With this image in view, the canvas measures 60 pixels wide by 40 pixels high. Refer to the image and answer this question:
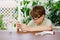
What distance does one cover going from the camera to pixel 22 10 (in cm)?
174

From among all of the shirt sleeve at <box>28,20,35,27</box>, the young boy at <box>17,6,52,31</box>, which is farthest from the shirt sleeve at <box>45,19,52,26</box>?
the shirt sleeve at <box>28,20,35,27</box>

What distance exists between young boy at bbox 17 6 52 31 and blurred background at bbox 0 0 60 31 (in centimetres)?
8

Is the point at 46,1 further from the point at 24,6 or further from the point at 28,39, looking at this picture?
the point at 28,39

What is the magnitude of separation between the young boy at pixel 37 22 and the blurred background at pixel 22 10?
79mm

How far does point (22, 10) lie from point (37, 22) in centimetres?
27

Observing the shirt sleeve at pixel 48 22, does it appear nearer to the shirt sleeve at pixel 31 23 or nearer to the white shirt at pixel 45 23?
the white shirt at pixel 45 23

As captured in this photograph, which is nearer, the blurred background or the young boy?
the young boy

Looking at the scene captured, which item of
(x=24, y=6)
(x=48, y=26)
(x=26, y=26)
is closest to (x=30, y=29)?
(x=26, y=26)

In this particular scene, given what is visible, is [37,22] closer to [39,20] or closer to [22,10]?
[39,20]

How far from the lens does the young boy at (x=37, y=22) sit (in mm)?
1562

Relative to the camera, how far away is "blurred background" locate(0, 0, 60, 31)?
1.72 meters

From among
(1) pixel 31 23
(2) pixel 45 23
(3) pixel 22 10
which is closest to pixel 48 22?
(2) pixel 45 23

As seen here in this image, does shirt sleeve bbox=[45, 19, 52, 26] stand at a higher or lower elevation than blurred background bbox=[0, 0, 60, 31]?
lower

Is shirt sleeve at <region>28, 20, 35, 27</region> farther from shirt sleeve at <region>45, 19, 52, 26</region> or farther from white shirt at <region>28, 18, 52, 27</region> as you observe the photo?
shirt sleeve at <region>45, 19, 52, 26</region>
